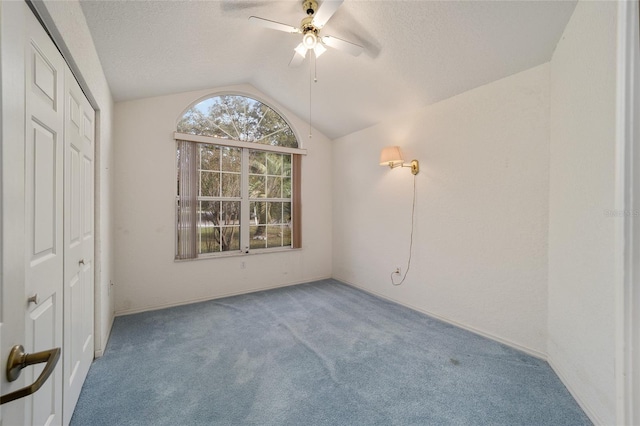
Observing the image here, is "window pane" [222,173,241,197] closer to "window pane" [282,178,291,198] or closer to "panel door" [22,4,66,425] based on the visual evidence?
"window pane" [282,178,291,198]

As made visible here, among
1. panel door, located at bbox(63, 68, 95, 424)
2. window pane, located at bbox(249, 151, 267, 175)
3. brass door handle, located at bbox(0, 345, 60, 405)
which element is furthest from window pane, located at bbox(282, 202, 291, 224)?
brass door handle, located at bbox(0, 345, 60, 405)

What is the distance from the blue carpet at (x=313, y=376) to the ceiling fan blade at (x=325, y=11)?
2630 mm

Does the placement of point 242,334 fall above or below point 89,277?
below

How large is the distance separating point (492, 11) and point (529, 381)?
268cm

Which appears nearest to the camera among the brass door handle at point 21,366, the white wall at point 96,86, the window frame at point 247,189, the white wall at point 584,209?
the brass door handle at point 21,366

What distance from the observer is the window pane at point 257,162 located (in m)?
4.08

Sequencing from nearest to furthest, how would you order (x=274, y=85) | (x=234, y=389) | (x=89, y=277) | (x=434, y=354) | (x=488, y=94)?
(x=234, y=389) < (x=89, y=277) < (x=434, y=354) < (x=488, y=94) < (x=274, y=85)

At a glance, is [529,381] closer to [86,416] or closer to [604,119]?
[604,119]

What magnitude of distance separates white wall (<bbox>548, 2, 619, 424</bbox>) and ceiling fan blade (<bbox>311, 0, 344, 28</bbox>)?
5.02ft

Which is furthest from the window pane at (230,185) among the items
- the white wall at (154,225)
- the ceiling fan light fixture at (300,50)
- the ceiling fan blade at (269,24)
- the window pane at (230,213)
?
the ceiling fan blade at (269,24)

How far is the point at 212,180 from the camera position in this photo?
378cm

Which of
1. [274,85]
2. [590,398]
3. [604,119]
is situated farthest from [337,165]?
[590,398]

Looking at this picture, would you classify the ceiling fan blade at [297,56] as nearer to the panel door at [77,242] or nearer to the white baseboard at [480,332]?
the panel door at [77,242]

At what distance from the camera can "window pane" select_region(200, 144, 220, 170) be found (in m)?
3.69
